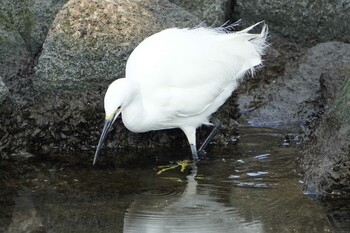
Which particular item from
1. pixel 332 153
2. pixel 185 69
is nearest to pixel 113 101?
pixel 185 69

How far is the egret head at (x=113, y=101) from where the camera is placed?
24.0ft

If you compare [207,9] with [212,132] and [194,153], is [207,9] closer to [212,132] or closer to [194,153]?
[212,132]

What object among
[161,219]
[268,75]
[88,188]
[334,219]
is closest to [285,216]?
[334,219]

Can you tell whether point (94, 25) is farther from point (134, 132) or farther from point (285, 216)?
point (285, 216)

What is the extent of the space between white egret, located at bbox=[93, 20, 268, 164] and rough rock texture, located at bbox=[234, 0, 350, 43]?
1.89 meters

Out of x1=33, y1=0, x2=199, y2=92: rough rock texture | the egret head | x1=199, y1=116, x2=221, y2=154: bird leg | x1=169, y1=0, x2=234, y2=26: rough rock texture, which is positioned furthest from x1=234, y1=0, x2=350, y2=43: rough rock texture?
the egret head

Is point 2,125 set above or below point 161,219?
above

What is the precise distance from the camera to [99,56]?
8.37 m

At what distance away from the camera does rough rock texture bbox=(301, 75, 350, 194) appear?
6938 millimetres

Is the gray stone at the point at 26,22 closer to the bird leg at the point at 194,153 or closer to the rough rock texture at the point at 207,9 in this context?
the rough rock texture at the point at 207,9

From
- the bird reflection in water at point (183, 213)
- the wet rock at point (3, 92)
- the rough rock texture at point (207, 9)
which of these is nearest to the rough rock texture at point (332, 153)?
the bird reflection in water at point (183, 213)

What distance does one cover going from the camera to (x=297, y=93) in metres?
9.41

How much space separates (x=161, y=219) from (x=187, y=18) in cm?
273

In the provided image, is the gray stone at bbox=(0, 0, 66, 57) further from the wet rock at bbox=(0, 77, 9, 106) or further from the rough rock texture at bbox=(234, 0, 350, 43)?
the rough rock texture at bbox=(234, 0, 350, 43)
